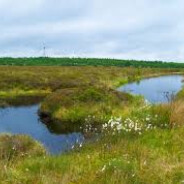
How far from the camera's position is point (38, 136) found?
2997 cm

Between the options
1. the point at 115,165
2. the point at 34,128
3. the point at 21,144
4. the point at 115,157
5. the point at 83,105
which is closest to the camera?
the point at 115,165

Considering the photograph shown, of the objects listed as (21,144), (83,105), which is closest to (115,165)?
(21,144)

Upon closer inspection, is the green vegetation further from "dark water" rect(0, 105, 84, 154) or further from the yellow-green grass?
"dark water" rect(0, 105, 84, 154)

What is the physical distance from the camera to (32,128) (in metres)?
33.4

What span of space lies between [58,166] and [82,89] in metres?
28.7

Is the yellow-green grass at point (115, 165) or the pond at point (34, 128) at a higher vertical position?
the yellow-green grass at point (115, 165)

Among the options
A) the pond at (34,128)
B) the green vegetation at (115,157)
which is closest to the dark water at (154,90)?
the pond at (34,128)

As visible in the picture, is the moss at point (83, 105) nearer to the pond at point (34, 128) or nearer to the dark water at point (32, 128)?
the pond at point (34, 128)

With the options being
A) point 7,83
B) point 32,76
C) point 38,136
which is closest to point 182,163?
point 38,136

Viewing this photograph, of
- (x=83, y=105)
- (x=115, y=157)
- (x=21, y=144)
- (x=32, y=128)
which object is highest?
(x=115, y=157)

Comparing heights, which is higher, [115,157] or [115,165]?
[115,165]

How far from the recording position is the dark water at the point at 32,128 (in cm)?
2615

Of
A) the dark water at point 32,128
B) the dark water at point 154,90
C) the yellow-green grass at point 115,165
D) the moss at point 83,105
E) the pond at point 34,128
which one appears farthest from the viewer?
the dark water at point 154,90

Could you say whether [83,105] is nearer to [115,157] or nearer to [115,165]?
[115,157]
